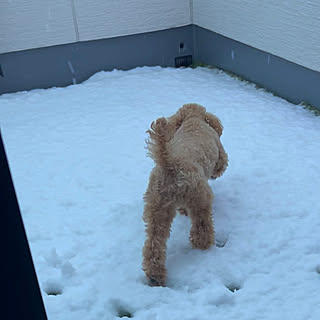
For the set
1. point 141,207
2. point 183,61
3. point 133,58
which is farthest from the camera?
point 183,61

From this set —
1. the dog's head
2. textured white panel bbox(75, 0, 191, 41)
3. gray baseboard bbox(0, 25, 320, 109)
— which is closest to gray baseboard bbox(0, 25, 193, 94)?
gray baseboard bbox(0, 25, 320, 109)

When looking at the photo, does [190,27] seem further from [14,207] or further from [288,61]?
[14,207]

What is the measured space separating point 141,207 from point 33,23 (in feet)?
12.4

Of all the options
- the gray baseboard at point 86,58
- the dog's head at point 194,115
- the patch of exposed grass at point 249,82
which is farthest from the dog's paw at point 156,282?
the gray baseboard at point 86,58

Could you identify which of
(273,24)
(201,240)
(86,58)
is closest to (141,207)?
(201,240)

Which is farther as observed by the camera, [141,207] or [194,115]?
[141,207]

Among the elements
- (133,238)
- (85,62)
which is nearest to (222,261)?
(133,238)

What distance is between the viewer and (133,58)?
22.1 ft

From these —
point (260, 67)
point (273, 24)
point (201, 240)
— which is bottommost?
point (201, 240)

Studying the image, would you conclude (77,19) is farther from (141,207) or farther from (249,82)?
(141,207)

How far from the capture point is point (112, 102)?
5.68 metres

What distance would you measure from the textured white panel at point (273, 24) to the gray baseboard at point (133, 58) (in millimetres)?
171

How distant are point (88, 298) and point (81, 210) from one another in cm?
101

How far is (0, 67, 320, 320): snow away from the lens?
2.55 meters
